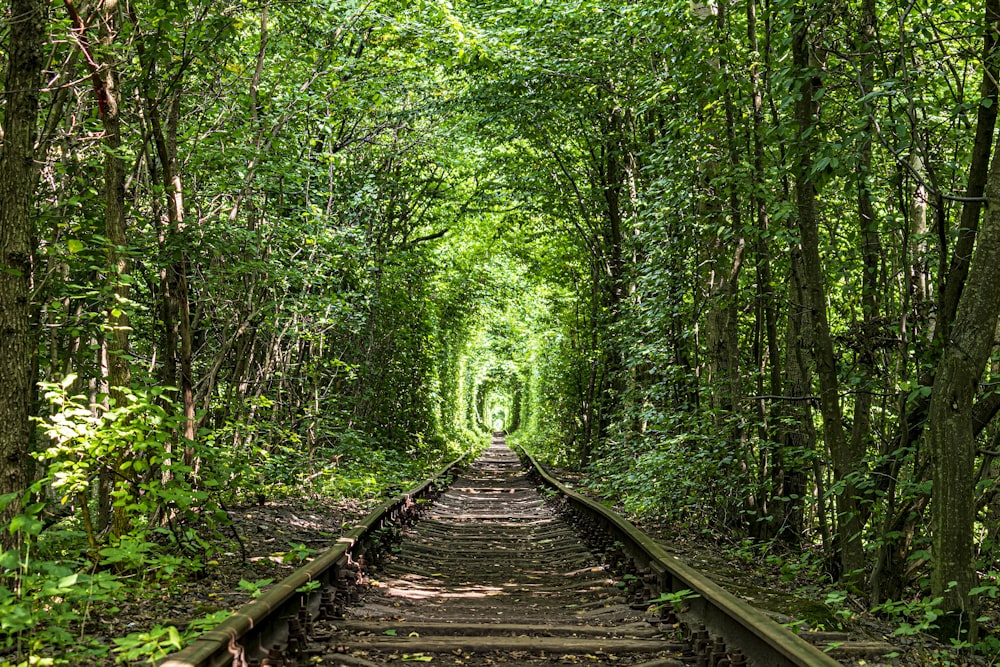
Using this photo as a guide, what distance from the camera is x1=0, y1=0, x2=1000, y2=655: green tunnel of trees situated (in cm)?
423

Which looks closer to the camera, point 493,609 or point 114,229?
point 114,229

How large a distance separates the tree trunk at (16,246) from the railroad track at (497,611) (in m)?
1.44

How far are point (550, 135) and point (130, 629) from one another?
12708 millimetres

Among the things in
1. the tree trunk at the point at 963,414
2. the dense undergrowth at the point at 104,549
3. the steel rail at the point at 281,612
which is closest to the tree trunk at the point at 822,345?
the tree trunk at the point at 963,414

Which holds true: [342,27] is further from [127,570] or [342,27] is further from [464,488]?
[464,488]

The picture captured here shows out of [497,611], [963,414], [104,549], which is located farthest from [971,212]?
[104,549]

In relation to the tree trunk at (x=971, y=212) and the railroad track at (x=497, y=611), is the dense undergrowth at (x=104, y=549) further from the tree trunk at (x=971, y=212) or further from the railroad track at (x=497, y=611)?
the tree trunk at (x=971, y=212)

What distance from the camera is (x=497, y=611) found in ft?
17.5

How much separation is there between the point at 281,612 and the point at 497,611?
1.65m

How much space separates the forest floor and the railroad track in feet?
1.02

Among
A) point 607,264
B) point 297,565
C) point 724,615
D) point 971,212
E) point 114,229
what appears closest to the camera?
point 724,615

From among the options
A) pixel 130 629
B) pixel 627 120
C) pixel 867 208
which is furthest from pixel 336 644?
pixel 627 120

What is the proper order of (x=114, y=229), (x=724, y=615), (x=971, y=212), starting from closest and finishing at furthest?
1. (x=724, y=615)
2. (x=971, y=212)
3. (x=114, y=229)

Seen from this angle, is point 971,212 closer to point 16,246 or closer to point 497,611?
point 497,611
